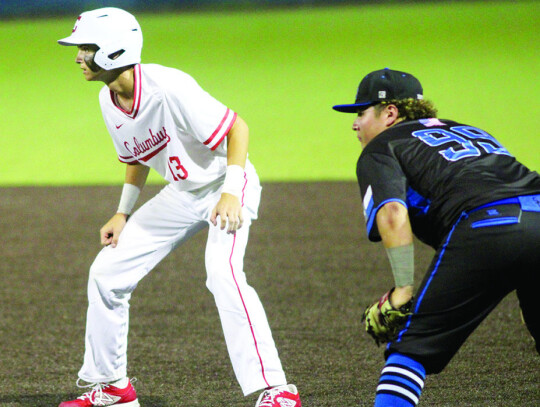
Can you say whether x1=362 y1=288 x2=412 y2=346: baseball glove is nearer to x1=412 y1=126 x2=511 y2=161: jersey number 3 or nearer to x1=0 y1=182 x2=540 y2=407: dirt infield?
x1=412 y1=126 x2=511 y2=161: jersey number 3

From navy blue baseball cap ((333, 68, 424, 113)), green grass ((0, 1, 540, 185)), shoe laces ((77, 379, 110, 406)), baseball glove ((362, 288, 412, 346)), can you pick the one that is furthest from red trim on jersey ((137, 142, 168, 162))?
green grass ((0, 1, 540, 185))

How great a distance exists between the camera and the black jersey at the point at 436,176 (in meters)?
2.91

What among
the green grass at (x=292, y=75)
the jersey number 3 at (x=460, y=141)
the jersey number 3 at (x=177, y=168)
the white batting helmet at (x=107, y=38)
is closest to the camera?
the jersey number 3 at (x=460, y=141)

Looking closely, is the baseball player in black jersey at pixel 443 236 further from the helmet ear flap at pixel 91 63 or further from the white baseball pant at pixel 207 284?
the helmet ear flap at pixel 91 63

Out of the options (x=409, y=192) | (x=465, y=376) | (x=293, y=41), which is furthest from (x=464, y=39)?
(x=409, y=192)

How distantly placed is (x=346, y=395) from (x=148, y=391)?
3.39 ft

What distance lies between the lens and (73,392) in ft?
13.7

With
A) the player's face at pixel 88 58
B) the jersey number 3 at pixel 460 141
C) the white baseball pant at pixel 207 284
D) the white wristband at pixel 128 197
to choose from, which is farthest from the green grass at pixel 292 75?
the jersey number 3 at pixel 460 141

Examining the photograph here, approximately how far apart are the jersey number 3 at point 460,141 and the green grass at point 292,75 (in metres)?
8.24

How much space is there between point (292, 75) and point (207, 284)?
1147 centimetres

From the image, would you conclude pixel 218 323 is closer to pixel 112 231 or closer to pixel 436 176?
pixel 112 231

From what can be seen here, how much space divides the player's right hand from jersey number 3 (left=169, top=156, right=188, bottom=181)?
17.0 inches

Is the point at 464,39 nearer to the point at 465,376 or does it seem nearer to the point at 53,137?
the point at 53,137

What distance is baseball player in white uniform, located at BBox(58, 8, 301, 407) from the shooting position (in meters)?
3.56
